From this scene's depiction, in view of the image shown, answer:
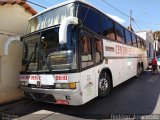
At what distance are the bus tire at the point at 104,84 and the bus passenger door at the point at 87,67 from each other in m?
0.72

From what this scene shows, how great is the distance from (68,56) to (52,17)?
6.12 feet

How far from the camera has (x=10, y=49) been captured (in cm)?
848

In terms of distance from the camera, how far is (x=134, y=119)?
225 inches

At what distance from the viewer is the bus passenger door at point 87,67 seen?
6.05 meters

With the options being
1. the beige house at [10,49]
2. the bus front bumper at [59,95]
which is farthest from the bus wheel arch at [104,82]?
the beige house at [10,49]

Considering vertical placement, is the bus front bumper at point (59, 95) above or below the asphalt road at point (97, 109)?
above

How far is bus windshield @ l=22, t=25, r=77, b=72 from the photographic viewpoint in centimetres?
593

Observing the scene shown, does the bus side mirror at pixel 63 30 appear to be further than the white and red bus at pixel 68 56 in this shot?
No

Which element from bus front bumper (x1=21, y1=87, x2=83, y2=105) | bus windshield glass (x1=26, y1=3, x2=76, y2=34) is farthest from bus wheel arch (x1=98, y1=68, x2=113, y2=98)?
bus windshield glass (x1=26, y1=3, x2=76, y2=34)

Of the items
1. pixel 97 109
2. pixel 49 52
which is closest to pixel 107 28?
pixel 49 52

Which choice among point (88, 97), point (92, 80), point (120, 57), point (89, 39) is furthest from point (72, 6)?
point (120, 57)

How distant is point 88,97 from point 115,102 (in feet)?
5.27

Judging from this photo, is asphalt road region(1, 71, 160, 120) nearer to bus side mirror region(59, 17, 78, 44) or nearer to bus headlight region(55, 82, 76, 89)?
bus headlight region(55, 82, 76, 89)

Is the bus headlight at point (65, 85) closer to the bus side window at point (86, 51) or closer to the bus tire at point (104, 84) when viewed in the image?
the bus side window at point (86, 51)
